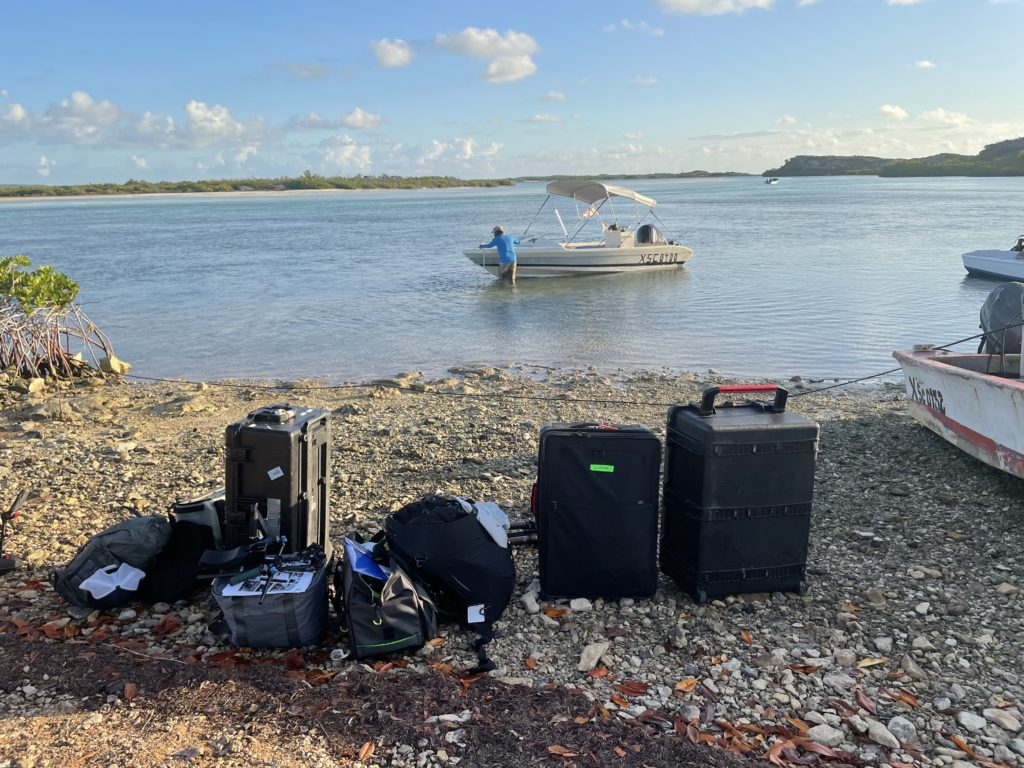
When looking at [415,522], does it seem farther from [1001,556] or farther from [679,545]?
[1001,556]

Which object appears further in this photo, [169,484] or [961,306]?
[961,306]

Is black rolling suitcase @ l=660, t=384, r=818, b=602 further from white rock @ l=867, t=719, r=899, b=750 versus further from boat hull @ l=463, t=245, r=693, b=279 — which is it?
boat hull @ l=463, t=245, r=693, b=279

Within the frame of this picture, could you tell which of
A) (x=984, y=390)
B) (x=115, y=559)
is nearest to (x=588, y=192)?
(x=984, y=390)

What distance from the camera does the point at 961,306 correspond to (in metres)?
20.3

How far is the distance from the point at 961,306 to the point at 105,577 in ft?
68.6

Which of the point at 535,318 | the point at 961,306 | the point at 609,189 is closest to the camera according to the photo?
the point at 535,318

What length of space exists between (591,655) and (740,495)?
116 cm

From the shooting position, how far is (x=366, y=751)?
3.11 m

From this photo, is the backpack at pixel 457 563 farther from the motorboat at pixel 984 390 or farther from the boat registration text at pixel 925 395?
the boat registration text at pixel 925 395

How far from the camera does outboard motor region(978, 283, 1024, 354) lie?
725cm

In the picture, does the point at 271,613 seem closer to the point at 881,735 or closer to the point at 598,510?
the point at 598,510

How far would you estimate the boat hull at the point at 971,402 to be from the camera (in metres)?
6.00

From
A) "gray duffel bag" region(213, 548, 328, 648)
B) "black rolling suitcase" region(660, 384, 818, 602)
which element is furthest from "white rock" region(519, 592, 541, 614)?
"gray duffel bag" region(213, 548, 328, 648)

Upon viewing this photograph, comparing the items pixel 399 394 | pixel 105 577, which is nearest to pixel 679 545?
pixel 105 577
